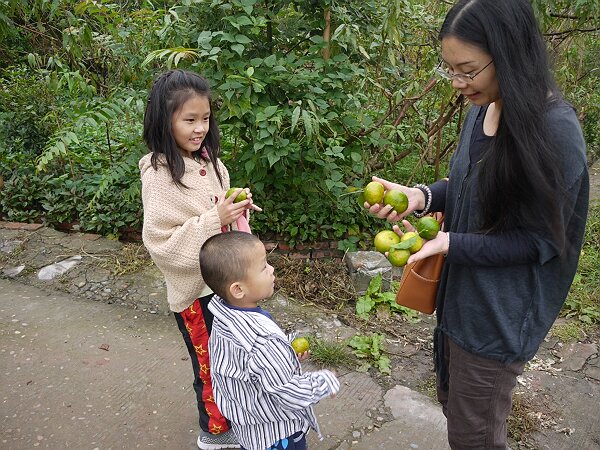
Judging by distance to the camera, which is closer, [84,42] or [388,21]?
[388,21]

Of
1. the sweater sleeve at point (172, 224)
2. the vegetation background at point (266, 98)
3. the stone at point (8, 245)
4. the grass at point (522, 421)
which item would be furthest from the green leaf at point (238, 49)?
the stone at point (8, 245)

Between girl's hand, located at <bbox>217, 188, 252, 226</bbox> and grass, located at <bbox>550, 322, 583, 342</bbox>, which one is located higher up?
girl's hand, located at <bbox>217, 188, 252, 226</bbox>

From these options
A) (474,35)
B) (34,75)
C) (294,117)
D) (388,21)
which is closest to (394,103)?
(388,21)


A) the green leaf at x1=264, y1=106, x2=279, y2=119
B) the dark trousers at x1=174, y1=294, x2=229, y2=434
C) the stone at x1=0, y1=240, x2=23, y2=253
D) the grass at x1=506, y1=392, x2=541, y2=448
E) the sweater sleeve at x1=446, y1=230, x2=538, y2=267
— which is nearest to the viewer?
the sweater sleeve at x1=446, y1=230, x2=538, y2=267

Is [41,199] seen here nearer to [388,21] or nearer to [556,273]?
[388,21]

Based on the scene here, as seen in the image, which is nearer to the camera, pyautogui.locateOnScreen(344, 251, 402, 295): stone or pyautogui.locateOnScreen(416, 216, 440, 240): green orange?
pyautogui.locateOnScreen(416, 216, 440, 240): green orange

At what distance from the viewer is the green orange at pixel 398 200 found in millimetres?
1967

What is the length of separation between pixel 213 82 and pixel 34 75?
306 cm

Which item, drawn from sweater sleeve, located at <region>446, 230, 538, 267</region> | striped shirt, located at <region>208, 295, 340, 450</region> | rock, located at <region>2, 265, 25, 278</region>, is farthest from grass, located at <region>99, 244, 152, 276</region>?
sweater sleeve, located at <region>446, 230, 538, 267</region>

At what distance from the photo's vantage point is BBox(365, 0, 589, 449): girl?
142 cm

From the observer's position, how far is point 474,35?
1.46 meters

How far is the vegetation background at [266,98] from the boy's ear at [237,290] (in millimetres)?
1498

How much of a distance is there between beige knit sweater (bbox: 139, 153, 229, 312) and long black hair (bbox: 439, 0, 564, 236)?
1082mm

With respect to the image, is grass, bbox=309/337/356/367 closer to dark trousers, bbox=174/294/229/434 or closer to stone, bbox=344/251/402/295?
stone, bbox=344/251/402/295
